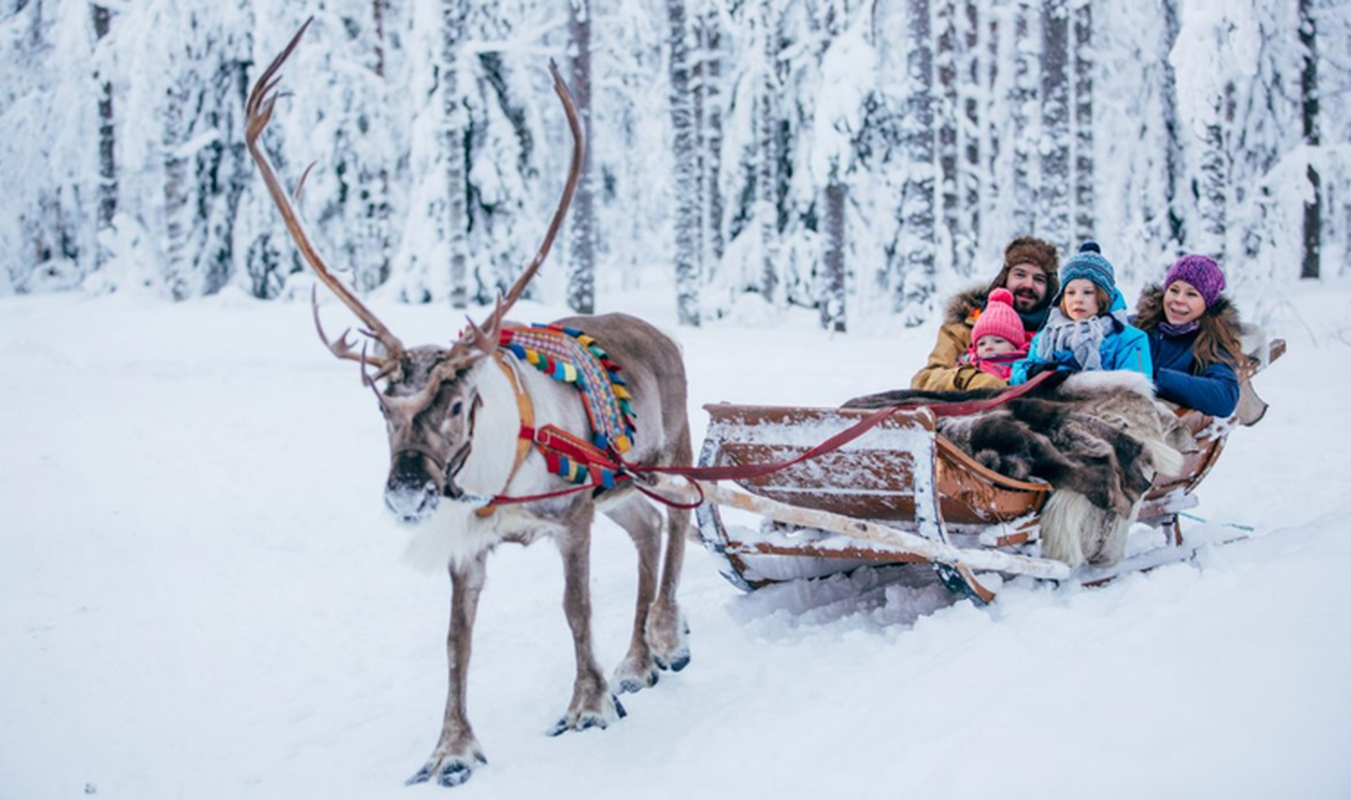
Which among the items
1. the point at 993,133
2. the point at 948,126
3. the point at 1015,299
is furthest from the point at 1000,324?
the point at 993,133

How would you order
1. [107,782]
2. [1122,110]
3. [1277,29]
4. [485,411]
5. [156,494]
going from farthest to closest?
[1122,110]
[1277,29]
[156,494]
[107,782]
[485,411]

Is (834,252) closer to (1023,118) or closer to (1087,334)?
(1023,118)

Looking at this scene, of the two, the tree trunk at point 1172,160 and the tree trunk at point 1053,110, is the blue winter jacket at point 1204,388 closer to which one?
the tree trunk at point 1053,110

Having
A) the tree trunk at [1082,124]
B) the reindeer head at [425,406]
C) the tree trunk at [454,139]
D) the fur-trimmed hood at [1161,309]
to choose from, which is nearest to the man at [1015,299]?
the fur-trimmed hood at [1161,309]

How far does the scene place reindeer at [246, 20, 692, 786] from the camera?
3.42 metres

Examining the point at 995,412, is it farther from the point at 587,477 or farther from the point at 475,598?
the point at 475,598

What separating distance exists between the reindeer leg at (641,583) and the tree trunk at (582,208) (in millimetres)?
10521

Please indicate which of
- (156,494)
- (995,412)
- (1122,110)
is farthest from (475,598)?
(1122,110)

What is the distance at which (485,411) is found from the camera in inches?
145

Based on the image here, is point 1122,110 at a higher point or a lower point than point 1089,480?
higher

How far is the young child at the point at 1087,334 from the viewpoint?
16.8 feet

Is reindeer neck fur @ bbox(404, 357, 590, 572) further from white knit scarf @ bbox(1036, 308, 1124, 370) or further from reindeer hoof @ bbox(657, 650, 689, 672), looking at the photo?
white knit scarf @ bbox(1036, 308, 1124, 370)

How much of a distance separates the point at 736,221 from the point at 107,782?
60.5ft

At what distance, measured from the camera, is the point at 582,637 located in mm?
4164
